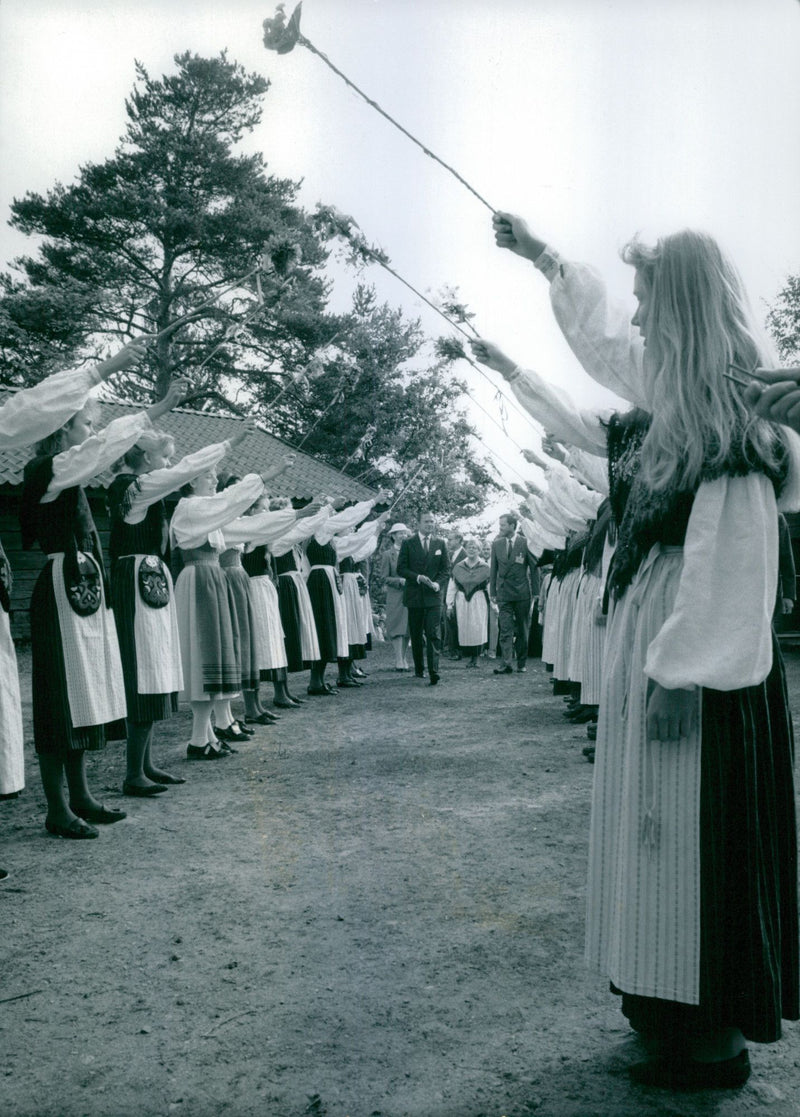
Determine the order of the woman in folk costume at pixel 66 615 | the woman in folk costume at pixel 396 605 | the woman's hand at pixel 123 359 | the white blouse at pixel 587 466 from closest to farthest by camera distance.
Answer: the woman's hand at pixel 123 359
the woman in folk costume at pixel 66 615
the white blouse at pixel 587 466
the woman in folk costume at pixel 396 605

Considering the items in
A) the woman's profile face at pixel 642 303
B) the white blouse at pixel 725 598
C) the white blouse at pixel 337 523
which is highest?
the white blouse at pixel 337 523

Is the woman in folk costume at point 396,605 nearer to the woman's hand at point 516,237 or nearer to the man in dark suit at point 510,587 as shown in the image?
the man in dark suit at point 510,587

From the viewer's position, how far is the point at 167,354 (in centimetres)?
2294

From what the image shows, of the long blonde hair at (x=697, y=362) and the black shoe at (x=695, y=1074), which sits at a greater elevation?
the long blonde hair at (x=697, y=362)

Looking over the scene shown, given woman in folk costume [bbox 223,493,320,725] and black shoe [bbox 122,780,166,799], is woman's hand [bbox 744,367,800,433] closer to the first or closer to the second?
black shoe [bbox 122,780,166,799]

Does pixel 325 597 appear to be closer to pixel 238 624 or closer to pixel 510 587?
pixel 510 587

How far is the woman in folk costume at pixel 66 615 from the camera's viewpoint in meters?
4.61

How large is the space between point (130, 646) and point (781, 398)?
14.6ft

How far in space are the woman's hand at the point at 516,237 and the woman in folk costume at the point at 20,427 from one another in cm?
202

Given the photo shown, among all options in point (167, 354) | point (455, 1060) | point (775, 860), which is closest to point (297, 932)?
point (455, 1060)

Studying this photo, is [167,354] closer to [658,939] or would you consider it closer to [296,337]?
[296,337]

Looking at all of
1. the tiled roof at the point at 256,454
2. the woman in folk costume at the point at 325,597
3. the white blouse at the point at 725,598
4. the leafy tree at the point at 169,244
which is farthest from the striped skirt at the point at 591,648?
A: the tiled roof at the point at 256,454

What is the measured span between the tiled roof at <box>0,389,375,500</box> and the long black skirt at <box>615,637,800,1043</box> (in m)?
21.7

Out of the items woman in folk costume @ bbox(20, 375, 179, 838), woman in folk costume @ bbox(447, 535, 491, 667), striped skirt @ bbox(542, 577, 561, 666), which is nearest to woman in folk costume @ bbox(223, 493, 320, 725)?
striped skirt @ bbox(542, 577, 561, 666)
